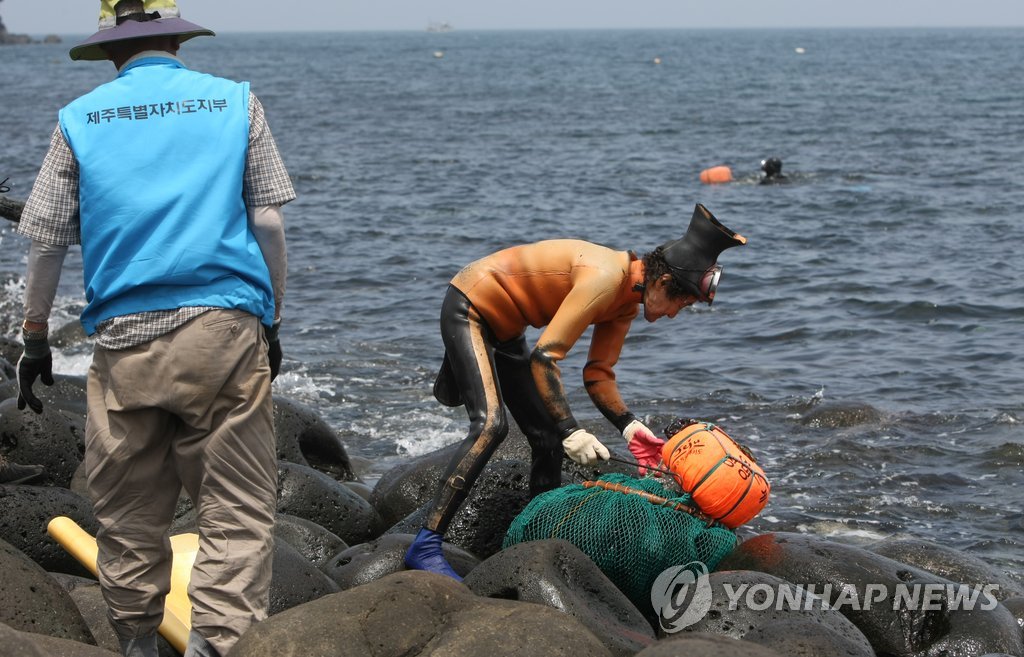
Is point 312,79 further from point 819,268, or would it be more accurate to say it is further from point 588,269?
point 588,269

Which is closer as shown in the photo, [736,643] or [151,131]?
[736,643]

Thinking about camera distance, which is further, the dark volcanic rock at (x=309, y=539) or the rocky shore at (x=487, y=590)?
the dark volcanic rock at (x=309, y=539)

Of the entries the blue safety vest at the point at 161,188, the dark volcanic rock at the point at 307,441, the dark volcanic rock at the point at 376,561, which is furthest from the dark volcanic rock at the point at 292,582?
the dark volcanic rock at the point at 307,441

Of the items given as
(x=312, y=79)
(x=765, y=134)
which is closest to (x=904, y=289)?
(x=765, y=134)

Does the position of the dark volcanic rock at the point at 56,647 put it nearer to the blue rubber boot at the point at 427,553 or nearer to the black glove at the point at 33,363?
the black glove at the point at 33,363

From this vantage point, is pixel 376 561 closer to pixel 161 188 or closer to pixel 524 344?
pixel 524 344

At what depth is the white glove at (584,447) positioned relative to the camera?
5.70 metres

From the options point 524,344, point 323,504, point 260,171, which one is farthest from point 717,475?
point 260,171

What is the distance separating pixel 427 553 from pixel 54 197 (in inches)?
94.6

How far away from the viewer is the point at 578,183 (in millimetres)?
24969

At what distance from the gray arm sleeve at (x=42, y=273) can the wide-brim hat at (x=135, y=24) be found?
64cm

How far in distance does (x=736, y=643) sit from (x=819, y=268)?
1393 cm

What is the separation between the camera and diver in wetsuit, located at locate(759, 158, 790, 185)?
2447 cm

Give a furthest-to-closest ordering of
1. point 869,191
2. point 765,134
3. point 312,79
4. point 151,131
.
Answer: point 312,79 → point 765,134 → point 869,191 → point 151,131
